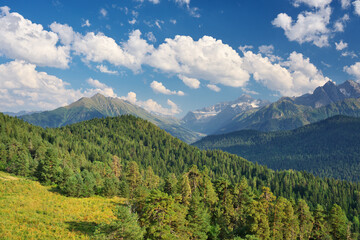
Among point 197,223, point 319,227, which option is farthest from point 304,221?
point 197,223

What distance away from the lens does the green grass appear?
109 ft

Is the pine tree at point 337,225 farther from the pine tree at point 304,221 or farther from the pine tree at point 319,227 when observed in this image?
the pine tree at point 304,221

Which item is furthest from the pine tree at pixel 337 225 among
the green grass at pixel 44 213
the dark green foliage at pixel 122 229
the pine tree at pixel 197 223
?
the green grass at pixel 44 213

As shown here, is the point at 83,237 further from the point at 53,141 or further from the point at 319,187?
the point at 319,187

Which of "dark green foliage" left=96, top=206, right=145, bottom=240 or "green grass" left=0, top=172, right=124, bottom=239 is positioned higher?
"dark green foliage" left=96, top=206, right=145, bottom=240

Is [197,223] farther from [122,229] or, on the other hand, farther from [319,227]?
[319,227]

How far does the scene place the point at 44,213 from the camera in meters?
41.2

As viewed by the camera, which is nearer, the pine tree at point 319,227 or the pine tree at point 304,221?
the pine tree at point 304,221

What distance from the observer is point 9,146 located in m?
88.9

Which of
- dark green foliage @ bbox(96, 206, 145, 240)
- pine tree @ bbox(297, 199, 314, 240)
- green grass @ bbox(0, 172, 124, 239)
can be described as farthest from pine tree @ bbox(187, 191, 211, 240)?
pine tree @ bbox(297, 199, 314, 240)

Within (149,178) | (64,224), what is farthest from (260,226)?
(149,178)

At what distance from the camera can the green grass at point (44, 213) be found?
33.2 meters

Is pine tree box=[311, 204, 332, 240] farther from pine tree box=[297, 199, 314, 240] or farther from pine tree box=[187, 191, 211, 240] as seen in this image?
pine tree box=[187, 191, 211, 240]

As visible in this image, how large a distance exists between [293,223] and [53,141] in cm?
15168
